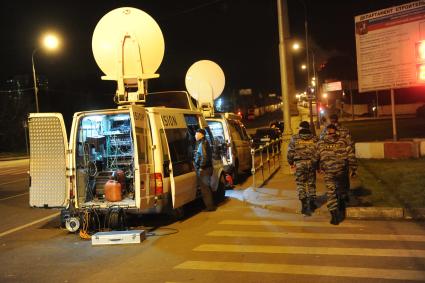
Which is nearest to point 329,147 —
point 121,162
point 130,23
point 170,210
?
point 170,210

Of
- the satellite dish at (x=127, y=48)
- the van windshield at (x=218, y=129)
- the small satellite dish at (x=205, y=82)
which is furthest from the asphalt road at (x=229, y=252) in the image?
the small satellite dish at (x=205, y=82)

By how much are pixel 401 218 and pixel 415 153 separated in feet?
28.0

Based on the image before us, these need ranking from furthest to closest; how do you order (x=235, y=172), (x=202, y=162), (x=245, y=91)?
(x=245, y=91) → (x=235, y=172) → (x=202, y=162)

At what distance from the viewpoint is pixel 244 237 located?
832 centimetres

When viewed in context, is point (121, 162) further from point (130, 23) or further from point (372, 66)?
point (372, 66)

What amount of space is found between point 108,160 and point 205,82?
709 cm

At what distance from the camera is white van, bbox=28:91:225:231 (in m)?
8.81

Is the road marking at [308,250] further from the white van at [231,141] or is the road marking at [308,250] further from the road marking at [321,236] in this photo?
the white van at [231,141]

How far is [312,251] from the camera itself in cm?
720

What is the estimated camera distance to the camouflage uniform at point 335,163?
9070 mm

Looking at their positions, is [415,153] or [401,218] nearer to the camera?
[401,218]

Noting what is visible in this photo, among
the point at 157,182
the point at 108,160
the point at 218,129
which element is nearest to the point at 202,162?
the point at 157,182

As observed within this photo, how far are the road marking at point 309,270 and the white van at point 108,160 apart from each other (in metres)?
2.29

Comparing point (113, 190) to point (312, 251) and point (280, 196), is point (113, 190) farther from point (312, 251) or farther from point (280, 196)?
point (280, 196)
